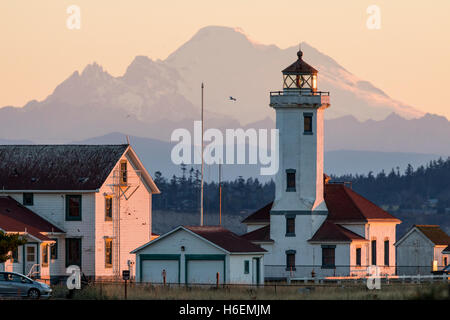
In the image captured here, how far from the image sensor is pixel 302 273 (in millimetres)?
Result: 91562

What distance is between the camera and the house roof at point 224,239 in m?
78.7

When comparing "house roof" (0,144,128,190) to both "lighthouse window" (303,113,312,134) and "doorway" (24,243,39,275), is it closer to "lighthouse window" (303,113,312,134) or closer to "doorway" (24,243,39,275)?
"doorway" (24,243,39,275)

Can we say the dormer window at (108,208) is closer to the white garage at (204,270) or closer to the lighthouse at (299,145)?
the white garage at (204,270)

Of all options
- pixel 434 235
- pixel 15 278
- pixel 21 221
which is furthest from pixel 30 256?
pixel 434 235

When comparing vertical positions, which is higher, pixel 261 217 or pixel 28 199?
pixel 28 199

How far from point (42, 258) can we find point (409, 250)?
30.6 metres

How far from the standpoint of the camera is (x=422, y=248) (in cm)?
10062

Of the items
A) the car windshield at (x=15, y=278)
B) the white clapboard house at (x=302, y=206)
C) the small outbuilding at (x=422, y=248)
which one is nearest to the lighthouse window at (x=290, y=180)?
the white clapboard house at (x=302, y=206)

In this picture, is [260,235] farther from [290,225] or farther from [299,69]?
[299,69]

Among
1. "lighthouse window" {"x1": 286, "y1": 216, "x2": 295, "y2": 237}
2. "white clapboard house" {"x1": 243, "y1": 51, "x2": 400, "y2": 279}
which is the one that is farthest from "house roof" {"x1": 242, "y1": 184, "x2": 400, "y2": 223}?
"lighthouse window" {"x1": 286, "y1": 216, "x2": 295, "y2": 237}

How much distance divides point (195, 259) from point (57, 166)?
41.6ft

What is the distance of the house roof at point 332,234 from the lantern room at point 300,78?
336 inches
